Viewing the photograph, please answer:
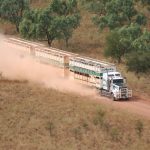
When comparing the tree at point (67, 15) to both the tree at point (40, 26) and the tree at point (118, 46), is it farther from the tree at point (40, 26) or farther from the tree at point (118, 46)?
the tree at point (118, 46)

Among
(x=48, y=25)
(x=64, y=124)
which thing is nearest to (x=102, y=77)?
(x=64, y=124)

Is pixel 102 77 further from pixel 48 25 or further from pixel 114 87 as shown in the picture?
pixel 48 25

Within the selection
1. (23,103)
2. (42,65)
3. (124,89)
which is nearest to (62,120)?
(23,103)

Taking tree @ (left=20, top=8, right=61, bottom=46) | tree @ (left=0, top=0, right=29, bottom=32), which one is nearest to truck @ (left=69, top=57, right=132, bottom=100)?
tree @ (left=20, top=8, right=61, bottom=46)

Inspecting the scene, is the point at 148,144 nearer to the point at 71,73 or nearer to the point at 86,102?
the point at 86,102

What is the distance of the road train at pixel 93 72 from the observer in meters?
45.8

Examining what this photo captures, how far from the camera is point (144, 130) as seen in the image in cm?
3719

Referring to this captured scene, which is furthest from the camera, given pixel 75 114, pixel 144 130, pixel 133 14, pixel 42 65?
pixel 133 14

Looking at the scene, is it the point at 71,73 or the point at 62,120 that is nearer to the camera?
the point at 62,120

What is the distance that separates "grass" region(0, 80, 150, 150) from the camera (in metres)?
34.5

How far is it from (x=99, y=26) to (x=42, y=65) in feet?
74.6

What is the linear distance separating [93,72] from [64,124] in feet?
36.5

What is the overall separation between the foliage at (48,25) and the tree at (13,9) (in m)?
7.77

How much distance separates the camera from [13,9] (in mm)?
80750
